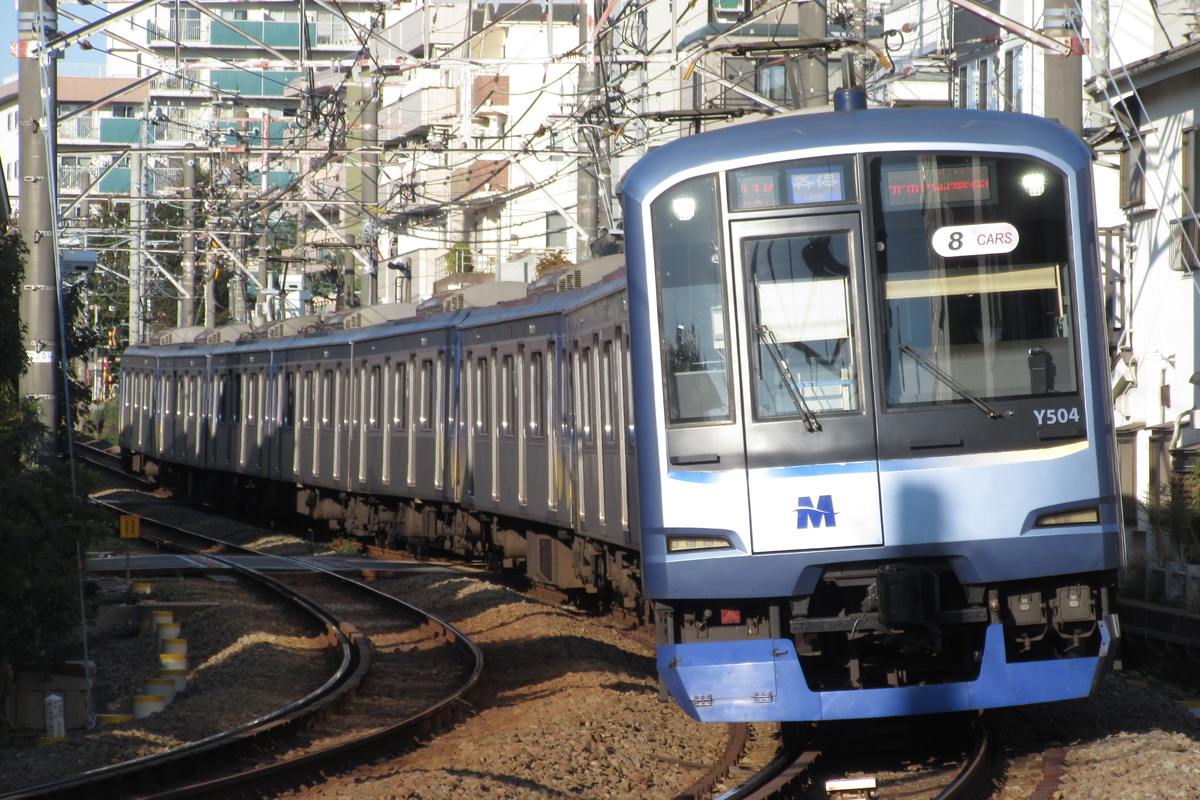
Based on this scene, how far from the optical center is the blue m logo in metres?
6.50

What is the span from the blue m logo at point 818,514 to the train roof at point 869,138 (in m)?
1.53

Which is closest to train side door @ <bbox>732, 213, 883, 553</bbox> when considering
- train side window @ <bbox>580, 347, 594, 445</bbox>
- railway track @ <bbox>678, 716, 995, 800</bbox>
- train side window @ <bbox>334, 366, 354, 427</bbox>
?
railway track @ <bbox>678, 716, 995, 800</bbox>

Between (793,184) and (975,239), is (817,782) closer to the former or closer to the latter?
(975,239)

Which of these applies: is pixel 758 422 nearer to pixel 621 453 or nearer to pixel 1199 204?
pixel 621 453

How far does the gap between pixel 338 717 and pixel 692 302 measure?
146 inches

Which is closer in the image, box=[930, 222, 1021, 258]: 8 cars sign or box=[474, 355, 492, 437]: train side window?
box=[930, 222, 1021, 258]: 8 cars sign

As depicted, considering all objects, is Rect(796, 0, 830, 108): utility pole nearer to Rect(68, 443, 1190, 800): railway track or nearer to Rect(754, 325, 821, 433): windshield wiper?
Rect(754, 325, 821, 433): windshield wiper

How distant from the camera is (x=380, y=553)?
20.9 metres

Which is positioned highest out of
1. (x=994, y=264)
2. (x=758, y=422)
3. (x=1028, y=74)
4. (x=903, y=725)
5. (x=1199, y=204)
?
(x=1028, y=74)

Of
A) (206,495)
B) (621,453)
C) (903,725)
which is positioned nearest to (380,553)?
(206,495)

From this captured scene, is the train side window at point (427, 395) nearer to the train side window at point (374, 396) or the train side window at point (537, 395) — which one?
the train side window at point (374, 396)

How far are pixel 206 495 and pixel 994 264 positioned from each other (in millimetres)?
24309

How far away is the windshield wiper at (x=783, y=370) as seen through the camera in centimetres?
660

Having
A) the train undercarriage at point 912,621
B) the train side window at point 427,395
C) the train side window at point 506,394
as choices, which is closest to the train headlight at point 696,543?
the train undercarriage at point 912,621
